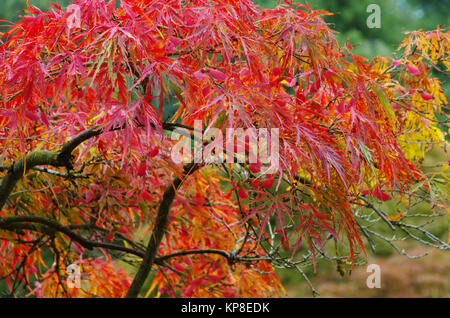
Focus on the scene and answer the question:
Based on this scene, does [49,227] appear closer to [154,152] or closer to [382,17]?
[154,152]

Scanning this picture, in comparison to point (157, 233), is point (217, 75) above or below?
above

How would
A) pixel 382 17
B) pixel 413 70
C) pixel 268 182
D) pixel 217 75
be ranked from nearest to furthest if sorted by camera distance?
pixel 217 75 < pixel 268 182 < pixel 413 70 < pixel 382 17

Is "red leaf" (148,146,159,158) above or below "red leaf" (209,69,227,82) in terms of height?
below

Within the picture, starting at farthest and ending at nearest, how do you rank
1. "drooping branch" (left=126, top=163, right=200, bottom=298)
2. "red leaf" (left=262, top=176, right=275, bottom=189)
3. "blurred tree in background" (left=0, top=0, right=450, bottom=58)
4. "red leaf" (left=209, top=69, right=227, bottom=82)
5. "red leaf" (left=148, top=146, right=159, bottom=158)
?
"blurred tree in background" (left=0, top=0, right=450, bottom=58)
"drooping branch" (left=126, top=163, right=200, bottom=298)
"red leaf" (left=148, top=146, right=159, bottom=158)
"red leaf" (left=262, top=176, right=275, bottom=189)
"red leaf" (left=209, top=69, right=227, bottom=82)

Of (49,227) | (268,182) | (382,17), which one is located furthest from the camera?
(382,17)

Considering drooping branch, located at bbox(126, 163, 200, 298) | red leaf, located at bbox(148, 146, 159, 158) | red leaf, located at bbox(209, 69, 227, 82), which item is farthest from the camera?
drooping branch, located at bbox(126, 163, 200, 298)

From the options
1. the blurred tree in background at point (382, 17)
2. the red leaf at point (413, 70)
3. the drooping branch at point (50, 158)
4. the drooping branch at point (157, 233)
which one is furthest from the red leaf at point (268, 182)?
the blurred tree in background at point (382, 17)

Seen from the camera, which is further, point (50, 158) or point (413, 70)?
point (413, 70)

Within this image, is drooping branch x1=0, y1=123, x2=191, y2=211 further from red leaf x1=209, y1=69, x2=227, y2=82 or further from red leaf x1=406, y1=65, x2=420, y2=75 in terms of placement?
red leaf x1=406, y1=65, x2=420, y2=75

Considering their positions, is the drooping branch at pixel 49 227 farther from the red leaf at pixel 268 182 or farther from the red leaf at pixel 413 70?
the red leaf at pixel 413 70

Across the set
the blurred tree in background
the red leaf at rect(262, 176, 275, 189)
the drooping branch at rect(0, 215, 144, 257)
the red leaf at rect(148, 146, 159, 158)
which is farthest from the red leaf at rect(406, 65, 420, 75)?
the blurred tree in background

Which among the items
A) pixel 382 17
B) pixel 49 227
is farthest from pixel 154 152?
pixel 382 17

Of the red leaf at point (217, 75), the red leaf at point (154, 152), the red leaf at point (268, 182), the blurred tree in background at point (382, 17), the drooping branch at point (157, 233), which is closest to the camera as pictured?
the red leaf at point (217, 75)
